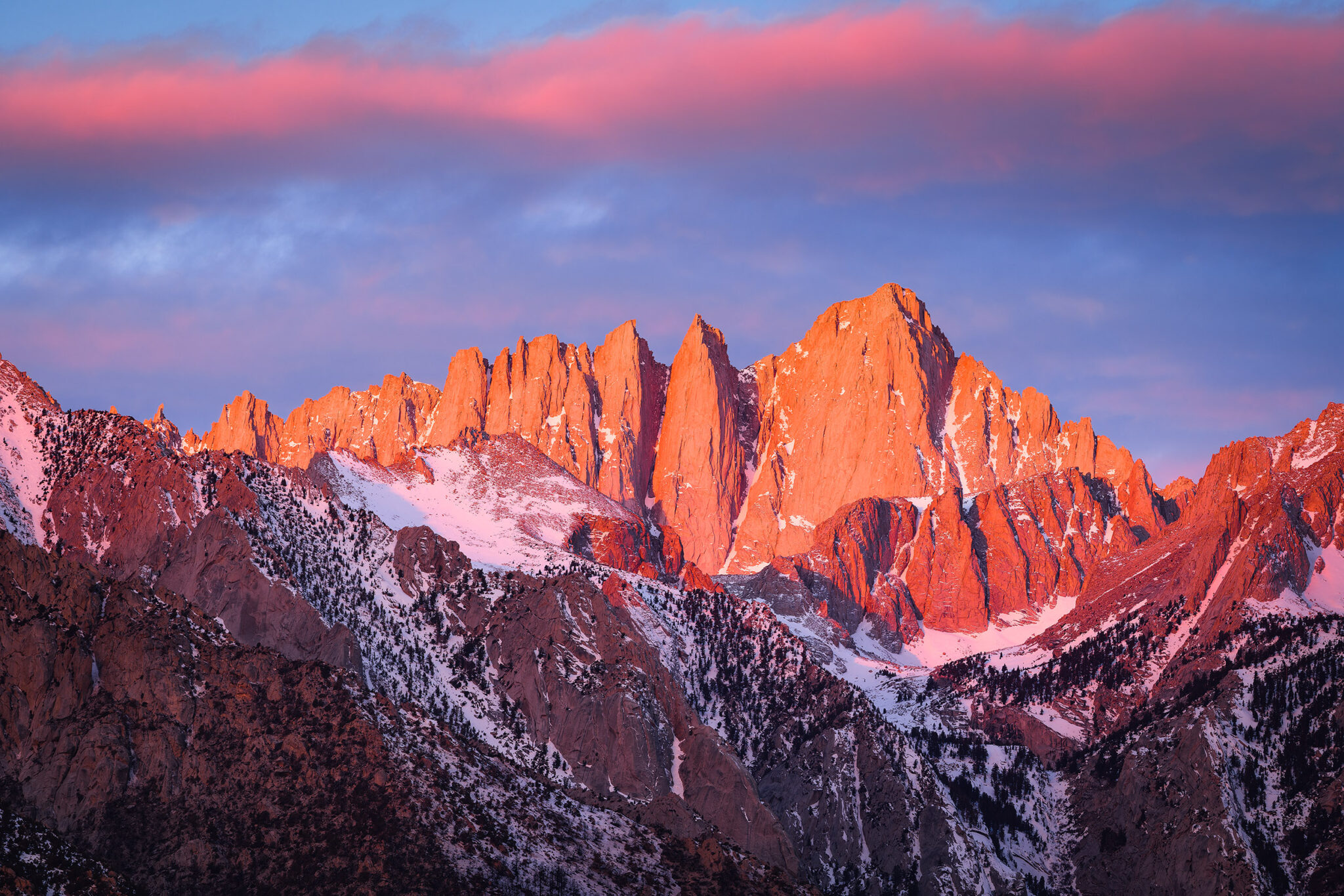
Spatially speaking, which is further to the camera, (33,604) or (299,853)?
(33,604)

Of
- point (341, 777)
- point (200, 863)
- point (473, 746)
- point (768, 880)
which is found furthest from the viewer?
point (473, 746)

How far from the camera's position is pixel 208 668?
166625 millimetres

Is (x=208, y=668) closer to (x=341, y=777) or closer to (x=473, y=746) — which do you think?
(x=341, y=777)

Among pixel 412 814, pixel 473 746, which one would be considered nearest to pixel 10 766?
pixel 412 814

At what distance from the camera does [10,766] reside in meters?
152

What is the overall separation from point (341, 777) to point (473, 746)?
3283 centimetres

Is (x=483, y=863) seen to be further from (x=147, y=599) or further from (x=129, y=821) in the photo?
(x=147, y=599)

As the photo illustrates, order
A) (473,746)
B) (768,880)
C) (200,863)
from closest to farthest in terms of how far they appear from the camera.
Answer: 1. (200,863)
2. (768,880)
3. (473,746)

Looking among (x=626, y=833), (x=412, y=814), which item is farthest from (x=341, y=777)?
(x=626, y=833)

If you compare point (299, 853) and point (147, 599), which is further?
point (147, 599)

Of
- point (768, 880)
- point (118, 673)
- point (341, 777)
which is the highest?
point (118, 673)

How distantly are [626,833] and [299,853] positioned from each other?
36.2 metres

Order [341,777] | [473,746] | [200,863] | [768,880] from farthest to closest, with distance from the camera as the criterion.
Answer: [473,746] → [768,880] → [341,777] → [200,863]

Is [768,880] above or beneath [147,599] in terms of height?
beneath
